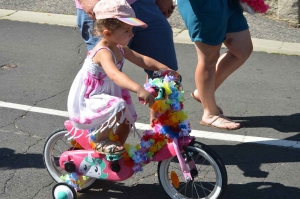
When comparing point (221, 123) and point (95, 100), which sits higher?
point (95, 100)

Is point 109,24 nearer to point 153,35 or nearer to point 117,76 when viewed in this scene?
point 117,76

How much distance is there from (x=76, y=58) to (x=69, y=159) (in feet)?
11.7

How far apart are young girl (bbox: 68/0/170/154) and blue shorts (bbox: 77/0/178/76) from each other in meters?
0.56

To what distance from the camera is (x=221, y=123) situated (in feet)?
17.9

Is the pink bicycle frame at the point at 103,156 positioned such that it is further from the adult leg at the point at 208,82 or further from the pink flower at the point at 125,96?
the adult leg at the point at 208,82

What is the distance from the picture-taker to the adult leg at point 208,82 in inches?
206

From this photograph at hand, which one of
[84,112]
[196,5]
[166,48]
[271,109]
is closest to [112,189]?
[84,112]

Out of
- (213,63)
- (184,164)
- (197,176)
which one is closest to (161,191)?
(197,176)

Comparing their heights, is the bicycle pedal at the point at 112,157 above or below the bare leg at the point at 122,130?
below

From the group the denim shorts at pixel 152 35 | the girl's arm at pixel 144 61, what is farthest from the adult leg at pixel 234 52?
the girl's arm at pixel 144 61

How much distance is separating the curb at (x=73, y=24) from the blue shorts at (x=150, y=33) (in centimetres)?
357

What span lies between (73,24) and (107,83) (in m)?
5.23

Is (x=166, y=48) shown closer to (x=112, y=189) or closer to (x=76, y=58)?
(x=112, y=189)

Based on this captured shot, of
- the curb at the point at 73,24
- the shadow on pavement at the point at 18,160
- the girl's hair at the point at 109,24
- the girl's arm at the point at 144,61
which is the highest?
the girl's hair at the point at 109,24
